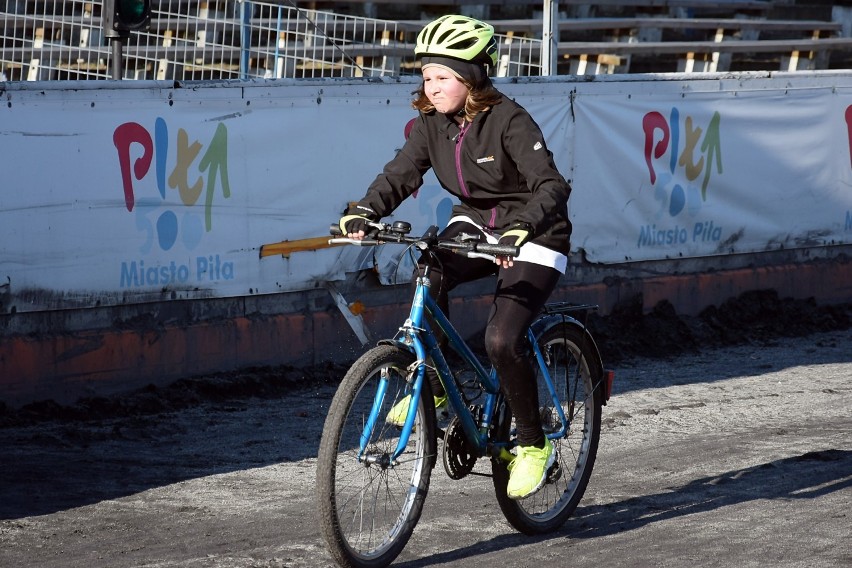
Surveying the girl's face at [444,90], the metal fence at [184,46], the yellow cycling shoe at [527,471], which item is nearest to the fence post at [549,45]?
the metal fence at [184,46]

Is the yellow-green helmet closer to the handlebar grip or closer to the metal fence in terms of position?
the handlebar grip

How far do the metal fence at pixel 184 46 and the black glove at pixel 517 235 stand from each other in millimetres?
6493

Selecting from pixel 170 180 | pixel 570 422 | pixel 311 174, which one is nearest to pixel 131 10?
pixel 170 180

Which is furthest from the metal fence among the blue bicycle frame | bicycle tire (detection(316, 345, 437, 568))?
bicycle tire (detection(316, 345, 437, 568))

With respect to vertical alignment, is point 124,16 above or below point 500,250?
above

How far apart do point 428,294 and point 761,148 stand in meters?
7.33

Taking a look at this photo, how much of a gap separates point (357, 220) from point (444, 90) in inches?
24.9

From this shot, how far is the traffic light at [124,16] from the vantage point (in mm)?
9484

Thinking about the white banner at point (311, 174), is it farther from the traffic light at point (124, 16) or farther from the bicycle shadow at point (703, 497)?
the bicycle shadow at point (703, 497)

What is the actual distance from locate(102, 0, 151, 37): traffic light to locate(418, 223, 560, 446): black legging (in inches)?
177

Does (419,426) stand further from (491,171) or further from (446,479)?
(446,479)

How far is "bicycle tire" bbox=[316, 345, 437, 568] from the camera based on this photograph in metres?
5.15

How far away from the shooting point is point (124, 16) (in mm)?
9586

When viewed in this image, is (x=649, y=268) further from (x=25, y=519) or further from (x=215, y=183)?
(x=25, y=519)
